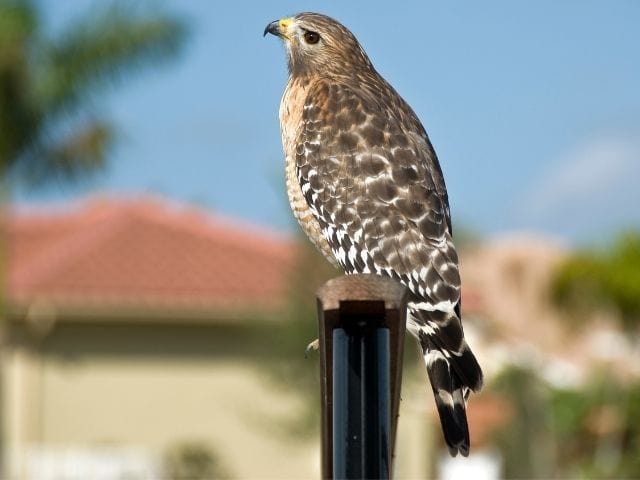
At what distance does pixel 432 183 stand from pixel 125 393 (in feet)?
62.9

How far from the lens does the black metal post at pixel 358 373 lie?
3.21m

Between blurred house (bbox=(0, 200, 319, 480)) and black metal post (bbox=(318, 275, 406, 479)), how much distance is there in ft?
65.9

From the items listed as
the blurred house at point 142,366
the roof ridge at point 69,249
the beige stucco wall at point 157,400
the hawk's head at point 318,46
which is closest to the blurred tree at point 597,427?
the beige stucco wall at point 157,400

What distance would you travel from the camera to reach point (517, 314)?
4628 cm

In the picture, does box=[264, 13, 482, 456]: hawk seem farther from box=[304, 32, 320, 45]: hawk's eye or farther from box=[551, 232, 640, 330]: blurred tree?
box=[551, 232, 640, 330]: blurred tree

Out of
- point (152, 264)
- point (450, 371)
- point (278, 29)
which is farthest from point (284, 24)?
point (152, 264)

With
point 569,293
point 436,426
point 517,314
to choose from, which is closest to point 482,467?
point 436,426

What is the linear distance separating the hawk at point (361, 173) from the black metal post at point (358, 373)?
1.75 metres

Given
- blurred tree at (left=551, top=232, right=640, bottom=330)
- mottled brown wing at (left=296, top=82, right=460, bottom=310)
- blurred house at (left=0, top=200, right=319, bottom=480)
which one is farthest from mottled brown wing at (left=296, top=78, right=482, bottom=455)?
blurred tree at (left=551, top=232, right=640, bottom=330)

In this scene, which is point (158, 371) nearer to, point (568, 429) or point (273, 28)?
point (568, 429)

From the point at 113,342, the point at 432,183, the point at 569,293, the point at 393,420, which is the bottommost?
the point at 393,420

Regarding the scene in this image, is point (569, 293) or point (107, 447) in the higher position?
point (569, 293)

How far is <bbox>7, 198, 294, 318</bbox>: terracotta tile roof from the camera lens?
24078mm

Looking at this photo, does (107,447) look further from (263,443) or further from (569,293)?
(569,293)
